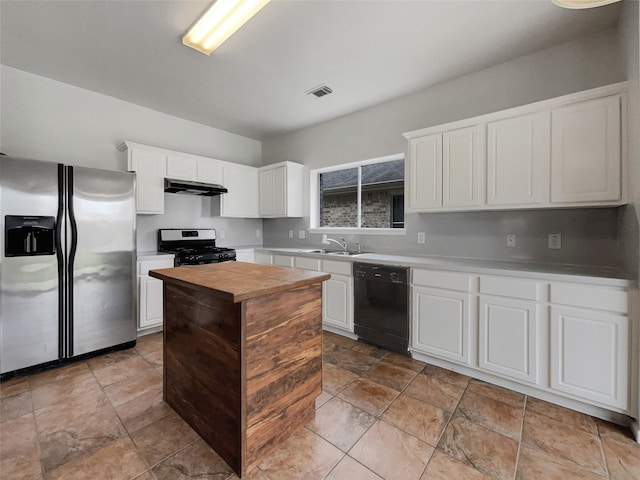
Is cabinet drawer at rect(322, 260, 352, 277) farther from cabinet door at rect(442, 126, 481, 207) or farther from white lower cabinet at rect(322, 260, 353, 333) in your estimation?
cabinet door at rect(442, 126, 481, 207)

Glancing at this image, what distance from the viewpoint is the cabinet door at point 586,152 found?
6.28 ft

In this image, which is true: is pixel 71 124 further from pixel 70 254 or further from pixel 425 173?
pixel 425 173

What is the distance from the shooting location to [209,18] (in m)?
2.04

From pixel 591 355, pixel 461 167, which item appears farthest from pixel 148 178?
pixel 591 355

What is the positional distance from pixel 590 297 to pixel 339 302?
83.4 inches

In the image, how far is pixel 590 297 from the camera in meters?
1.83

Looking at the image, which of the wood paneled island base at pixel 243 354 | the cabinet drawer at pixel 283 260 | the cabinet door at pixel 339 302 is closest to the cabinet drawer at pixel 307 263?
the cabinet drawer at pixel 283 260

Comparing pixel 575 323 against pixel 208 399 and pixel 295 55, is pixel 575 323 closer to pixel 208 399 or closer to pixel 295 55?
pixel 208 399

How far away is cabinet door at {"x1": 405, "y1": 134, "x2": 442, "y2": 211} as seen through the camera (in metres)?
2.69

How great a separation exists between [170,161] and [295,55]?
2076 millimetres

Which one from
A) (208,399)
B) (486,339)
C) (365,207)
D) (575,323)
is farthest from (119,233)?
(575,323)

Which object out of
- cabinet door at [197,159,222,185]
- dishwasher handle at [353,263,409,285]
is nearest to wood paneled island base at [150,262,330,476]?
dishwasher handle at [353,263,409,285]

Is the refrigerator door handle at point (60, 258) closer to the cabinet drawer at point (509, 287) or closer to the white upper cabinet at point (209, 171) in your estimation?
the white upper cabinet at point (209, 171)

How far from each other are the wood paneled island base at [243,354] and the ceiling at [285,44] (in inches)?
74.0
